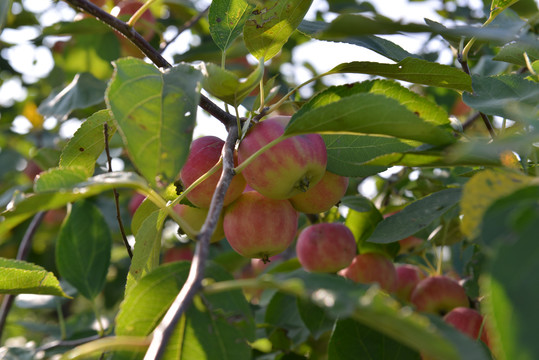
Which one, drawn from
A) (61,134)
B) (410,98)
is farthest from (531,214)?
(61,134)

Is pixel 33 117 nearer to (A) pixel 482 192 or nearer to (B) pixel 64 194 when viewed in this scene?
(B) pixel 64 194

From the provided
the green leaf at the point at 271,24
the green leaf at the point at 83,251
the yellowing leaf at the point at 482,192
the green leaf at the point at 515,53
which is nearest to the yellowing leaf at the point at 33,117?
the green leaf at the point at 83,251

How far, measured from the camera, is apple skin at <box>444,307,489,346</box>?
1.15 meters

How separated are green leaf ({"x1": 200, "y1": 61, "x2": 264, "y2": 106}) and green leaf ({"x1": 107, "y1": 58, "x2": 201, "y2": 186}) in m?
0.04

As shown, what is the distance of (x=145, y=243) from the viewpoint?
854mm

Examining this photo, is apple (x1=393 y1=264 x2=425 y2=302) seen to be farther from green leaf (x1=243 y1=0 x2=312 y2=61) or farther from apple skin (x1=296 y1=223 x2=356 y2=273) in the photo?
green leaf (x1=243 y1=0 x2=312 y2=61)

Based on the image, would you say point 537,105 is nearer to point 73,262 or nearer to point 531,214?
point 531,214

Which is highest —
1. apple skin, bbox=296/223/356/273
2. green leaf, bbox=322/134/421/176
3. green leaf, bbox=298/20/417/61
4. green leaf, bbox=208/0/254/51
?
green leaf, bbox=208/0/254/51

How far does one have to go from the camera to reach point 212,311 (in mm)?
724

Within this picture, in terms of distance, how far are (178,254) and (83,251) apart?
3.30ft

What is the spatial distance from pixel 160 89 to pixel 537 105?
22.8 inches

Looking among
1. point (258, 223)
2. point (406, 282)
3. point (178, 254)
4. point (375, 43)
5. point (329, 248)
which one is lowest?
point (178, 254)

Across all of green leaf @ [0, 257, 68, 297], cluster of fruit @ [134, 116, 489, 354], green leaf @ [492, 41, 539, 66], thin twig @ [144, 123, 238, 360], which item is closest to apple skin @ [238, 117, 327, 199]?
cluster of fruit @ [134, 116, 489, 354]

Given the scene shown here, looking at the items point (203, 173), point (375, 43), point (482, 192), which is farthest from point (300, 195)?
point (482, 192)
